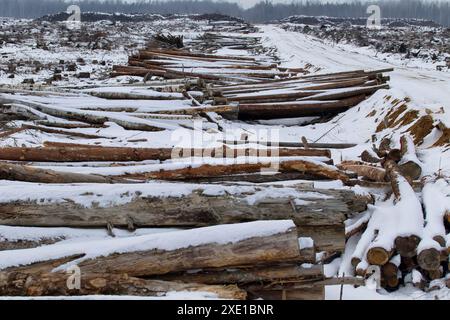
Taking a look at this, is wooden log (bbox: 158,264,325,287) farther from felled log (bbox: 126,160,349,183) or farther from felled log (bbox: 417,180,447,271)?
felled log (bbox: 126,160,349,183)

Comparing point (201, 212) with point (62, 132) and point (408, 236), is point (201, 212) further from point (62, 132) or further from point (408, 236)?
point (62, 132)

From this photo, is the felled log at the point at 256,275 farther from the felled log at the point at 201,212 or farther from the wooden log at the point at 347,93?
the wooden log at the point at 347,93

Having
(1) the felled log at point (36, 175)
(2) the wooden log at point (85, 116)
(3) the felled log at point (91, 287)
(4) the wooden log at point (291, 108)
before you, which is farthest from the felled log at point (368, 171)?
(4) the wooden log at point (291, 108)

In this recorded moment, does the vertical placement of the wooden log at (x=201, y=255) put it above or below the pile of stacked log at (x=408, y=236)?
above

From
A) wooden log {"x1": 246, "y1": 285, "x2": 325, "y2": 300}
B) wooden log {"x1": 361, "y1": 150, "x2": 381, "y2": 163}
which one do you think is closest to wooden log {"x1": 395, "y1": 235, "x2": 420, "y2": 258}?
wooden log {"x1": 246, "y1": 285, "x2": 325, "y2": 300}

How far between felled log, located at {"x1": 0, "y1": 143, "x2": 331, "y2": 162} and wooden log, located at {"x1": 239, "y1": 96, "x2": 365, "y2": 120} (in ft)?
15.8

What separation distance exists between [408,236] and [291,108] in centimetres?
699

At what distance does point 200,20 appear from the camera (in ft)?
233

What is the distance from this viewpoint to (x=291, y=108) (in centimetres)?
1106

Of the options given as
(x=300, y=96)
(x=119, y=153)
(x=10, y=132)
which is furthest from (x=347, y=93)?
(x=10, y=132)

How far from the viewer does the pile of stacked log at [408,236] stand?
4266 mm

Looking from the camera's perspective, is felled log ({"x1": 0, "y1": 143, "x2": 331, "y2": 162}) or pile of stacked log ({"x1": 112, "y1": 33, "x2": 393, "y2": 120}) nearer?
felled log ({"x1": 0, "y1": 143, "x2": 331, "y2": 162})

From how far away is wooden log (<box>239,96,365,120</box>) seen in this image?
1108cm

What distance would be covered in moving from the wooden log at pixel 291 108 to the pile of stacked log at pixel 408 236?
564cm
